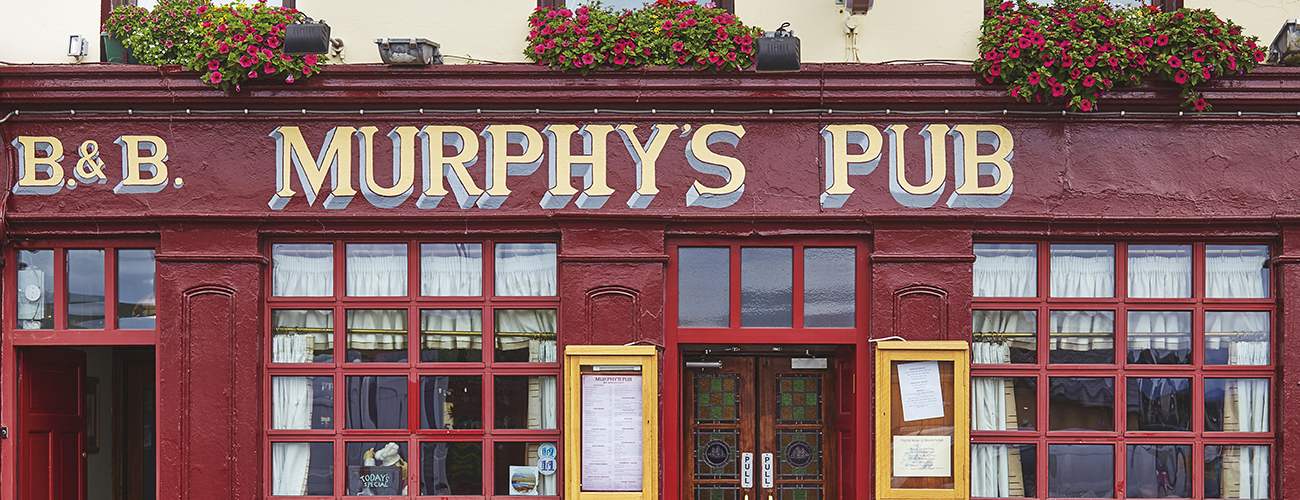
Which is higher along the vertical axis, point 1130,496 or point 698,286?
point 698,286

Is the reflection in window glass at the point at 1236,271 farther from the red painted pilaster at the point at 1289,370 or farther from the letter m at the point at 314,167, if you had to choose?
the letter m at the point at 314,167

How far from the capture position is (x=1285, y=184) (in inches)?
300

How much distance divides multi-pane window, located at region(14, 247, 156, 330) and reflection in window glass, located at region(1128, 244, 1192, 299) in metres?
7.64

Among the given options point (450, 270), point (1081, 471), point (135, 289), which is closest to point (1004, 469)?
point (1081, 471)

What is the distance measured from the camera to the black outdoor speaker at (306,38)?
7.46 meters

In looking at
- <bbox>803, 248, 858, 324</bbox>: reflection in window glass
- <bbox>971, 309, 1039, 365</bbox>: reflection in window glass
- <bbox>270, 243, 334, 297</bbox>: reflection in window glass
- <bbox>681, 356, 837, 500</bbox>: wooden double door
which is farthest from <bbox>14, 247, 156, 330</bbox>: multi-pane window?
<bbox>971, 309, 1039, 365</bbox>: reflection in window glass

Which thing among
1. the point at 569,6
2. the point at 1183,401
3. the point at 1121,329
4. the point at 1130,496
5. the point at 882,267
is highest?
the point at 569,6

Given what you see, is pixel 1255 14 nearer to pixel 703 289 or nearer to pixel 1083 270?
pixel 1083 270

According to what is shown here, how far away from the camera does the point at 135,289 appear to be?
→ 311 inches

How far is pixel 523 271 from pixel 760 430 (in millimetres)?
2317

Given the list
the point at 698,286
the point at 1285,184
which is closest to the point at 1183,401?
the point at 1285,184

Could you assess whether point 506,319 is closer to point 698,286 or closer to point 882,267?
point 698,286

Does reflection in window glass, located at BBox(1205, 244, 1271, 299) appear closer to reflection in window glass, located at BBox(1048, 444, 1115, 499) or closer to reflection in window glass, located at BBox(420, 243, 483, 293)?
reflection in window glass, located at BBox(1048, 444, 1115, 499)

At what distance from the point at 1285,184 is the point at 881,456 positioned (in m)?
3.69
